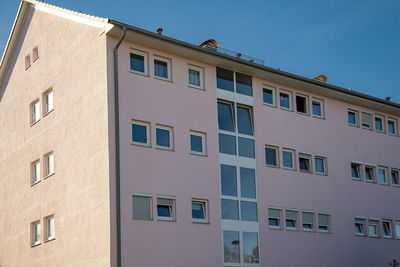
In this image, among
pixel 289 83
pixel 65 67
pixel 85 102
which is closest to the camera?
pixel 85 102

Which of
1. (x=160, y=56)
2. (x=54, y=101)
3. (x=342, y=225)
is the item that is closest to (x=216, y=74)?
(x=160, y=56)

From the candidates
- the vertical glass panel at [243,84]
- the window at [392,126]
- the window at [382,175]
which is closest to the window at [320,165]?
the window at [382,175]

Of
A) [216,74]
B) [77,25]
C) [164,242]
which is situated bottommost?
[164,242]

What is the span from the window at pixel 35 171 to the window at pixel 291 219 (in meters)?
10.3

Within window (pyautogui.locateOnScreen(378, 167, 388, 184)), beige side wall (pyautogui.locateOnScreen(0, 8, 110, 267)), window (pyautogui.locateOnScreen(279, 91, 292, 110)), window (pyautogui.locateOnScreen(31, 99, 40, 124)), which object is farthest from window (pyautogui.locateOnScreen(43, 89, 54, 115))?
window (pyautogui.locateOnScreen(378, 167, 388, 184))

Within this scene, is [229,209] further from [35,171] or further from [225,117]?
[35,171]

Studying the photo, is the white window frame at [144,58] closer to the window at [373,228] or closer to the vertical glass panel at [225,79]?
the vertical glass panel at [225,79]

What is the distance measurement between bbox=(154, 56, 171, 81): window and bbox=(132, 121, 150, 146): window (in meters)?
2.03

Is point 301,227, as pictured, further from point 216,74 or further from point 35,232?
point 35,232

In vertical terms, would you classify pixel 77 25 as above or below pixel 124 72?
above

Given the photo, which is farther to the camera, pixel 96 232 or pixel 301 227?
pixel 301 227

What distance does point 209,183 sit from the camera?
82.6 feet

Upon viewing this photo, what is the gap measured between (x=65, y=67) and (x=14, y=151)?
5.77 meters

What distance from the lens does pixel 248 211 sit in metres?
26.3
